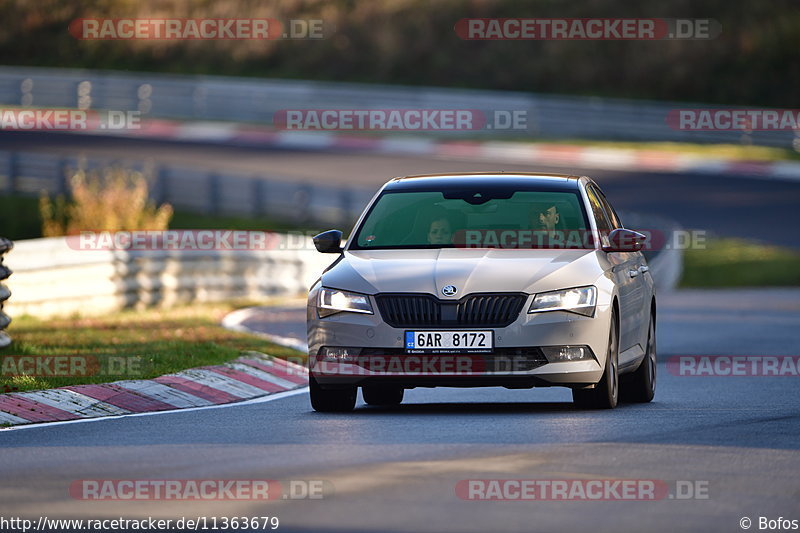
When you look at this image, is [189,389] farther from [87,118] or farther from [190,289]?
[87,118]

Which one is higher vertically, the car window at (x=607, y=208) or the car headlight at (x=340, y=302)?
the car window at (x=607, y=208)

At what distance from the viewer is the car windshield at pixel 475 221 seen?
12688 mm

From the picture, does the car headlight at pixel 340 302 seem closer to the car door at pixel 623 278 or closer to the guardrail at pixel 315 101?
the car door at pixel 623 278

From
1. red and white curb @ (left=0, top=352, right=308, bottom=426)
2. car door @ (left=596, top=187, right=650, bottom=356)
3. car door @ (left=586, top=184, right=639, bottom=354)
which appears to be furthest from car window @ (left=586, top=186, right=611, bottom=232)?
red and white curb @ (left=0, top=352, right=308, bottom=426)

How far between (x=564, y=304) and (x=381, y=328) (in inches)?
48.8

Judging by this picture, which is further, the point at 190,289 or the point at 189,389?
the point at 190,289

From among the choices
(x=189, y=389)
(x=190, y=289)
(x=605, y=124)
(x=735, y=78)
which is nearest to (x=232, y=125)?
(x=605, y=124)

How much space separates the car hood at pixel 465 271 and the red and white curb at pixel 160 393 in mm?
1837

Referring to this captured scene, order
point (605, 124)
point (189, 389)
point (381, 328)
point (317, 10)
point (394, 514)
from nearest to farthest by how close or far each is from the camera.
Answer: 1. point (394, 514)
2. point (381, 328)
3. point (189, 389)
4. point (605, 124)
5. point (317, 10)

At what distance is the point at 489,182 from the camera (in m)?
13.2

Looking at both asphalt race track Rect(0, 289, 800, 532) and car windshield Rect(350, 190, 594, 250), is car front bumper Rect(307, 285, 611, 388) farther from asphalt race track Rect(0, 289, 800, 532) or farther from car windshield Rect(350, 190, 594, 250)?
car windshield Rect(350, 190, 594, 250)

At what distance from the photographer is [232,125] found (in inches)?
1967

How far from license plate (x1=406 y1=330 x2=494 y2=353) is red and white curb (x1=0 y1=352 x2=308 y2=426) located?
2276mm

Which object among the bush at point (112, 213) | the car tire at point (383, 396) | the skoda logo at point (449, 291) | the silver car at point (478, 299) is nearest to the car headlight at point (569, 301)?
the silver car at point (478, 299)
